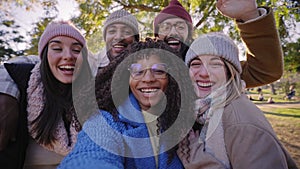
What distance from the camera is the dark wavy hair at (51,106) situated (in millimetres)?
2104

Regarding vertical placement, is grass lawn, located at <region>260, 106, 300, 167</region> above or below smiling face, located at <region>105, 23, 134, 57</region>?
below

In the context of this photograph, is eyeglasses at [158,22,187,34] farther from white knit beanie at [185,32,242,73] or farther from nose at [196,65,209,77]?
nose at [196,65,209,77]

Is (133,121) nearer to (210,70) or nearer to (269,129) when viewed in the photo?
(210,70)

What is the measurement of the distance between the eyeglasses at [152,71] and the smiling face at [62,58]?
0.68 metres

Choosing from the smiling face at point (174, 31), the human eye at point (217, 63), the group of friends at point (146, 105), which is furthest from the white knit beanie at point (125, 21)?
the human eye at point (217, 63)

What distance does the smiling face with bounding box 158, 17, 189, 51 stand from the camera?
2830mm

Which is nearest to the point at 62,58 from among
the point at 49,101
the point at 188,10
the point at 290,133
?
the point at 49,101

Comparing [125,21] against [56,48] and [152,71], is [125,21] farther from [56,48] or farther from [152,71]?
[152,71]

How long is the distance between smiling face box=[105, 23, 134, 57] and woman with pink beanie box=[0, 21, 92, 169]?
51 centimetres

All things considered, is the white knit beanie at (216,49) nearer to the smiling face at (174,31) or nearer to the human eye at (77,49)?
the smiling face at (174,31)

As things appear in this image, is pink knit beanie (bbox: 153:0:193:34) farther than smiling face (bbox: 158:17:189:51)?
Yes

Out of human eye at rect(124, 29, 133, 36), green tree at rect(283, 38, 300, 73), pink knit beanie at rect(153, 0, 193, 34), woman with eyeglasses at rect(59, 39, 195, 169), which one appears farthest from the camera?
green tree at rect(283, 38, 300, 73)

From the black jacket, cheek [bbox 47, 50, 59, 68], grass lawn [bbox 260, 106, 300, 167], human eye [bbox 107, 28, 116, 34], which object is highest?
human eye [bbox 107, 28, 116, 34]

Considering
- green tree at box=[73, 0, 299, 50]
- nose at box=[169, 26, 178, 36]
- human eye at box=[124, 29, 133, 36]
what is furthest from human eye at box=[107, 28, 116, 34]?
green tree at box=[73, 0, 299, 50]
